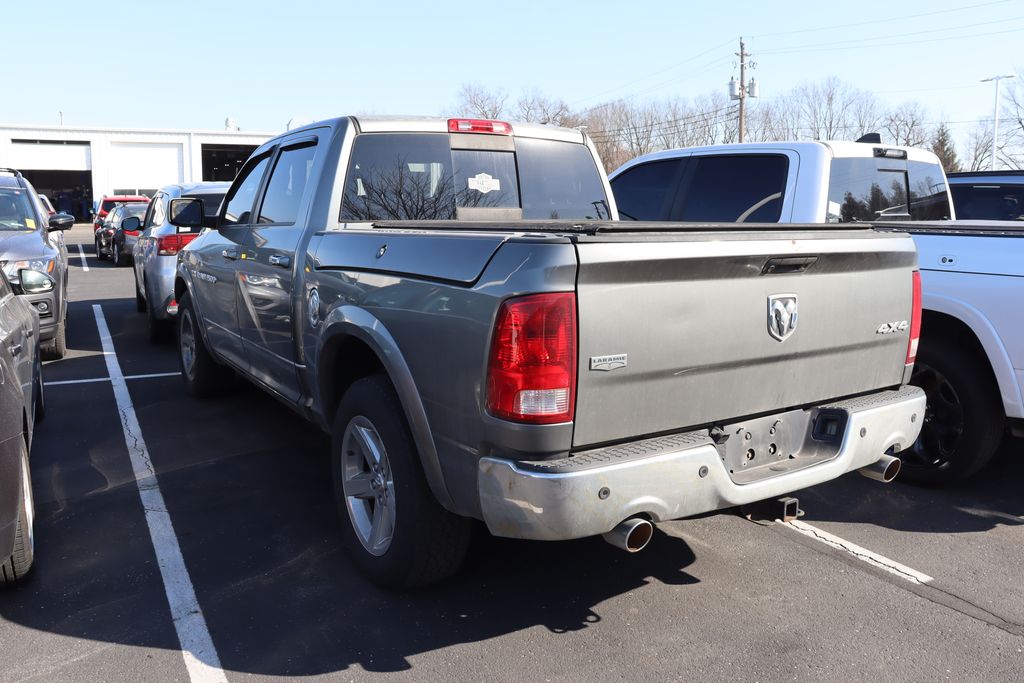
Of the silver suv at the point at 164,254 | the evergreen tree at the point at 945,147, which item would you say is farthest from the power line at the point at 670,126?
the silver suv at the point at 164,254

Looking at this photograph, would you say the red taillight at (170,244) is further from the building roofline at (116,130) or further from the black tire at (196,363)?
the building roofline at (116,130)

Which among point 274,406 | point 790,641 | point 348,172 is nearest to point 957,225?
point 790,641

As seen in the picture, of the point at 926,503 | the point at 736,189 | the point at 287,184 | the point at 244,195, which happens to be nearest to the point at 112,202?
the point at 244,195

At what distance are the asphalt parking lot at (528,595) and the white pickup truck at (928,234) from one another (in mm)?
457

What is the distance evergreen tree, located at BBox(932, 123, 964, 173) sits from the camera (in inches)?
2280

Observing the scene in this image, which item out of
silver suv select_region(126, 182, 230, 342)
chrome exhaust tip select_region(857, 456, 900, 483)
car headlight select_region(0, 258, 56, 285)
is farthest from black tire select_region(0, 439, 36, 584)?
silver suv select_region(126, 182, 230, 342)

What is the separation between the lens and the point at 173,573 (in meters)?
3.73

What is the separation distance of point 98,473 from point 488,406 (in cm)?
343

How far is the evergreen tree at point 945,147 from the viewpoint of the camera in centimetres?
5791

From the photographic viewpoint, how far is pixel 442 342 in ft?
9.67

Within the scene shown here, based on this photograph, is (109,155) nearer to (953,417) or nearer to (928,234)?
(928,234)

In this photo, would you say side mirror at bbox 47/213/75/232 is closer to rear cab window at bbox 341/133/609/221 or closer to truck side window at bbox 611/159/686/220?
truck side window at bbox 611/159/686/220

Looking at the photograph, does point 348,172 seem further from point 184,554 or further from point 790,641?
point 790,641

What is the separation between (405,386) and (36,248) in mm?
6795
